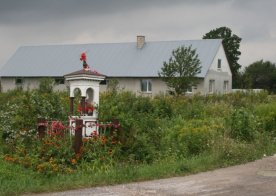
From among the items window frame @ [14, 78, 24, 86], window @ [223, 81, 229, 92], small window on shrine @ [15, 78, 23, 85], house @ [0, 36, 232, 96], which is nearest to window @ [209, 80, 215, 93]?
house @ [0, 36, 232, 96]

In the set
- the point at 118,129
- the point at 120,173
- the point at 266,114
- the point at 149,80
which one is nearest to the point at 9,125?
the point at 118,129

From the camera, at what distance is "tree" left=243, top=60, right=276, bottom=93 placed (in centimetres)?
7399

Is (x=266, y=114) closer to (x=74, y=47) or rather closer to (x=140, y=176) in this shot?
(x=140, y=176)

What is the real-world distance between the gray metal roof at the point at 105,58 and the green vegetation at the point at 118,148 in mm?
31232

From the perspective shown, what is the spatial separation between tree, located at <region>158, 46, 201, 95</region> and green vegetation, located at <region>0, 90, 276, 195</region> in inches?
855

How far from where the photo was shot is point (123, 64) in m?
49.7

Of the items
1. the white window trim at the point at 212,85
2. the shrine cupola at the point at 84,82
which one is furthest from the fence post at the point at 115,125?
the white window trim at the point at 212,85

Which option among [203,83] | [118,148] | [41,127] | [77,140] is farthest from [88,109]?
[203,83]

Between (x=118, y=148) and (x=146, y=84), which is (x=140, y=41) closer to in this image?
(x=146, y=84)

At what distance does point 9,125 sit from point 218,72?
3753cm

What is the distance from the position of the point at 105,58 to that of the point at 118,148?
4049cm

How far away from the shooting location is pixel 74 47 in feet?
182

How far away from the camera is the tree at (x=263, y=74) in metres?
74.0

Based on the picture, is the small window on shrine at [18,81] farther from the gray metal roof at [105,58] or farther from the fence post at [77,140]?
the fence post at [77,140]
